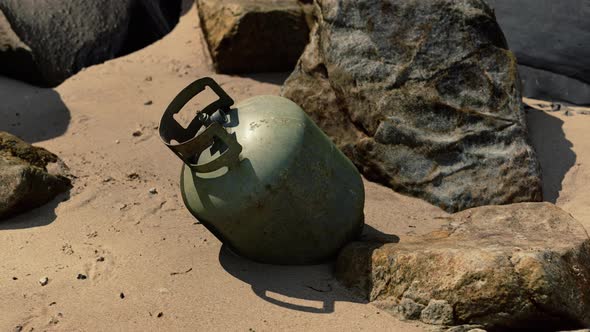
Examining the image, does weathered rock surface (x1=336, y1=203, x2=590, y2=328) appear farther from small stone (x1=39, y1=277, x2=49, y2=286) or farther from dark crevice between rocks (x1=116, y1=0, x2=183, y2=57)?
dark crevice between rocks (x1=116, y1=0, x2=183, y2=57)

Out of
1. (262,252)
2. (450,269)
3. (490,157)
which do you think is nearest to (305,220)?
(262,252)

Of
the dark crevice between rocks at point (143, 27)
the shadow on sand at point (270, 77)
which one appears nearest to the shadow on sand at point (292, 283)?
the shadow on sand at point (270, 77)

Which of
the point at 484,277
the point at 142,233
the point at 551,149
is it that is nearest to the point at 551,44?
the point at 551,149

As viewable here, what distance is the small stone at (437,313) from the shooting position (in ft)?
12.8

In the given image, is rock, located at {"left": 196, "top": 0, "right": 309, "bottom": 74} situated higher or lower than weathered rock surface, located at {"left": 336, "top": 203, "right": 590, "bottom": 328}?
lower

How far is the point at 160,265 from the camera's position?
175 inches

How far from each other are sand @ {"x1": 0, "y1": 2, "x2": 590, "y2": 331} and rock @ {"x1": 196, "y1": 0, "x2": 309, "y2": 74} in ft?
0.62

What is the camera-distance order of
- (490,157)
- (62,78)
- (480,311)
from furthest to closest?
(62,78)
(490,157)
(480,311)

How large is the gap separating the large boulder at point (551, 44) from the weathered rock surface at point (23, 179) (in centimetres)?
422

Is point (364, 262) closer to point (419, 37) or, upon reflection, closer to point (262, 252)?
point (262, 252)

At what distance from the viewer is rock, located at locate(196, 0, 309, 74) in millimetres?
7242

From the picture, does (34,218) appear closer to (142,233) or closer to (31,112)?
(142,233)

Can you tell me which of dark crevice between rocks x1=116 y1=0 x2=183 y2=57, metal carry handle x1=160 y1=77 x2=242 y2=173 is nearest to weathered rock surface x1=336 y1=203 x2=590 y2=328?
metal carry handle x1=160 y1=77 x2=242 y2=173

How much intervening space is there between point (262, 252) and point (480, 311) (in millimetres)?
1187
